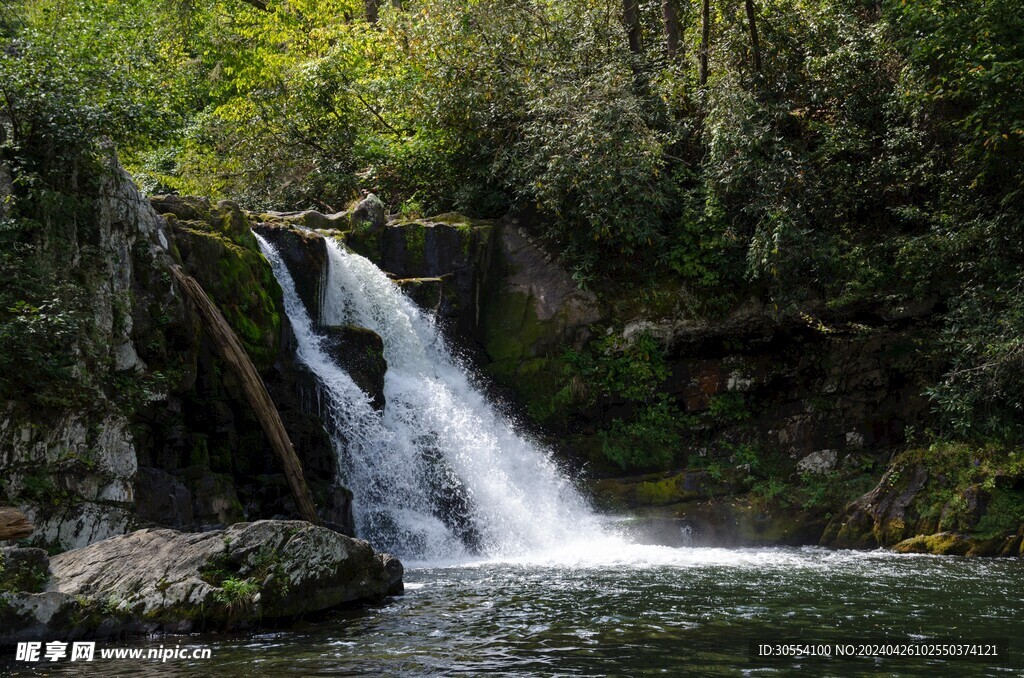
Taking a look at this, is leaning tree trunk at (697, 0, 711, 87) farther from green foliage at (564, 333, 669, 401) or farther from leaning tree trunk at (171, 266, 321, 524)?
leaning tree trunk at (171, 266, 321, 524)

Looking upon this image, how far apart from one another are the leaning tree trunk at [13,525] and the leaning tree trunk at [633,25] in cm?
1519

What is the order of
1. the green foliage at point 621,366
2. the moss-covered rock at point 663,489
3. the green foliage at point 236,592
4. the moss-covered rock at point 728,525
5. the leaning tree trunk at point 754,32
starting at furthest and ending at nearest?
the green foliage at point 621,366 → the leaning tree trunk at point 754,32 → the moss-covered rock at point 663,489 → the moss-covered rock at point 728,525 → the green foliage at point 236,592

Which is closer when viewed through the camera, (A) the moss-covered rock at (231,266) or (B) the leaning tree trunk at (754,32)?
(A) the moss-covered rock at (231,266)

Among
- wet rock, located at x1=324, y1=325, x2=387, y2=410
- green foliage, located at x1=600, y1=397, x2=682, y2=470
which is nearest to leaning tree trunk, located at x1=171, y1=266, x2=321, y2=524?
wet rock, located at x1=324, y1=325, x2=387, y2=410

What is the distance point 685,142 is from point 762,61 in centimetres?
213

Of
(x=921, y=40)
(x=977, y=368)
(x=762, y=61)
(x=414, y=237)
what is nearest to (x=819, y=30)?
(x=762, y=61)

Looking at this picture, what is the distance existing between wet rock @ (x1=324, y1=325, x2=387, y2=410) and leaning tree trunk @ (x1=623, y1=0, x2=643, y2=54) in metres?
9.40

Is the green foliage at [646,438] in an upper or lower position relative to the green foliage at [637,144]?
lower

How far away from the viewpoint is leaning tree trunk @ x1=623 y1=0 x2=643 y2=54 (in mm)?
18562

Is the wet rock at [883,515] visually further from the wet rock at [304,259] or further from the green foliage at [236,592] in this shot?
the green foliage at [236,592]

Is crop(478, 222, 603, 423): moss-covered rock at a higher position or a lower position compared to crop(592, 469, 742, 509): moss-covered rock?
higher

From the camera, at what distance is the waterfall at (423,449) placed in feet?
40.6

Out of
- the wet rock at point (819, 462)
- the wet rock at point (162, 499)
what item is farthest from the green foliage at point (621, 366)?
the wet rock at point (162, 499)

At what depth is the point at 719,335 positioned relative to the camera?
52.6 feet
